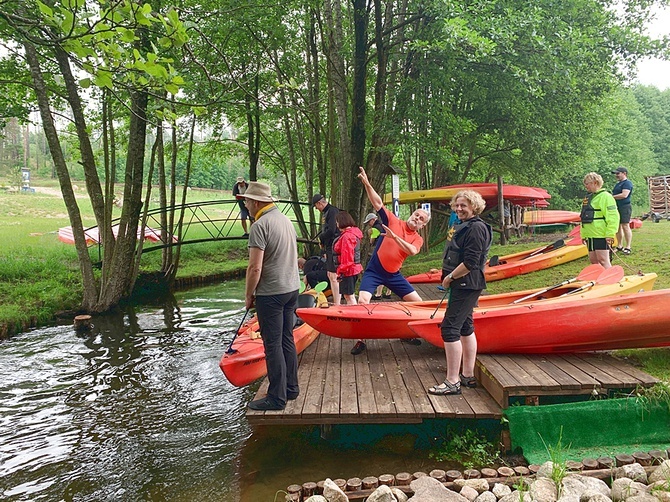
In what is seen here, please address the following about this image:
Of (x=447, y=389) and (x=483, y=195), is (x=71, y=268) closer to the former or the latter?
(x=447, y=389)

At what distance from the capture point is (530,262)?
9008 mm

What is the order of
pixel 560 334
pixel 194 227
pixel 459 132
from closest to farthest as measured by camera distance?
pixel 560 334
pixel 459 132
pixel 194 227

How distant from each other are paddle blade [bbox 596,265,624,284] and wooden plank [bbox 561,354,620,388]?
155 centimetres

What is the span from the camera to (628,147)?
87.2 feet

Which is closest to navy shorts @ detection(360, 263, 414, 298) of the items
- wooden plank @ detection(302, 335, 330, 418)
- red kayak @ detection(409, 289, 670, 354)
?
wooden plank @ detection(302, 335, 330, 418)

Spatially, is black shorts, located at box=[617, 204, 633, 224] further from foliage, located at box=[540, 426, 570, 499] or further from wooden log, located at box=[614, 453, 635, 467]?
wooden log, located at box=[614, 453, 635, 467]

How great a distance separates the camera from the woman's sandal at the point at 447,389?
380cm

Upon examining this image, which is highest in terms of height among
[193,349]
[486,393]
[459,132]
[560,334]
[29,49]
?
[29,49]

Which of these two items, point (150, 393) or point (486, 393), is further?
point (150, 393)

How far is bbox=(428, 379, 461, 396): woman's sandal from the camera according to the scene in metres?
3.80

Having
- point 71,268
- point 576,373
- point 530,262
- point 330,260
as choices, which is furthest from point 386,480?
point 71,268

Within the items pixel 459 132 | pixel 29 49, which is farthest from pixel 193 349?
pixel 459 132

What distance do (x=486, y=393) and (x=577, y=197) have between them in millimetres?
25350

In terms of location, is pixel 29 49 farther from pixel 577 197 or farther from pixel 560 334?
pixel 577 197
